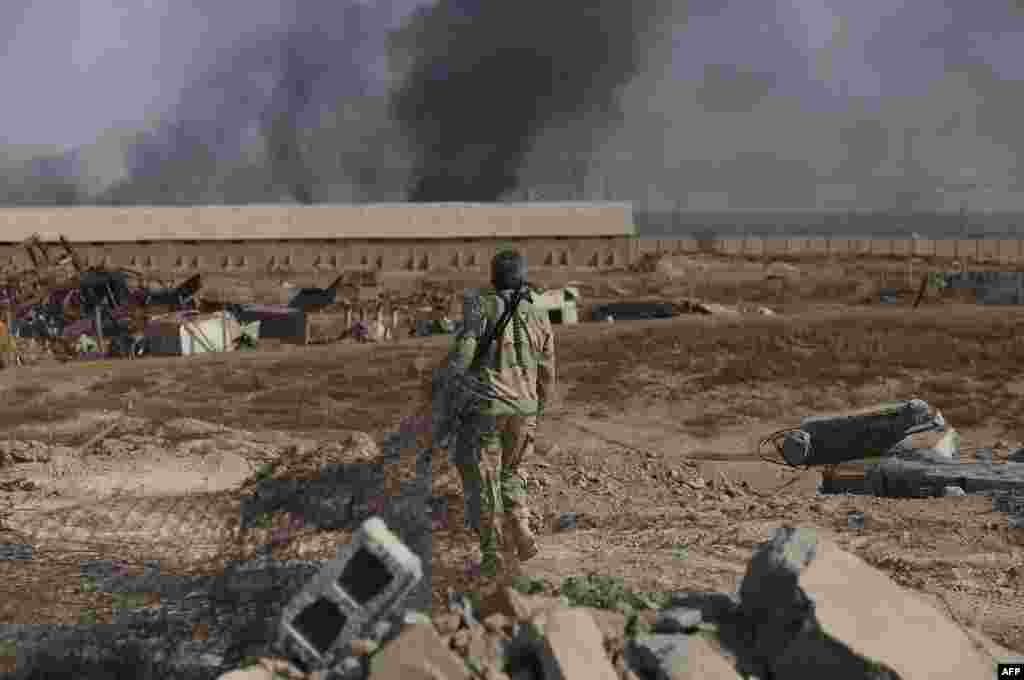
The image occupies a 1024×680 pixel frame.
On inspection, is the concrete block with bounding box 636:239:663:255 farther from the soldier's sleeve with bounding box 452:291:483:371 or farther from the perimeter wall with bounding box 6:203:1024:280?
the soldier's sleeve with bounding box 452:291:483:371

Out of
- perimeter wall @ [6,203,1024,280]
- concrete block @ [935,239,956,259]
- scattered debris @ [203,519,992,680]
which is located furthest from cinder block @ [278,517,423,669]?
concrete block @ [935,239,956,259]

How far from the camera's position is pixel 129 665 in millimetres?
5621

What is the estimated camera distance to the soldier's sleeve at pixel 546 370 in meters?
6.89

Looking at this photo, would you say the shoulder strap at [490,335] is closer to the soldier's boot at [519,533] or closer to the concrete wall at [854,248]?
the soldier's boot at [519,533]

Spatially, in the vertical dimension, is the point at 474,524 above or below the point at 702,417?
above

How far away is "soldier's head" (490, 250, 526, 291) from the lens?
6809 mm

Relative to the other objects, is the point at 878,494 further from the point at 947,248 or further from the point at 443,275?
the point at 947,248

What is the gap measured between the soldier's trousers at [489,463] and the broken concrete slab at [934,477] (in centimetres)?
449

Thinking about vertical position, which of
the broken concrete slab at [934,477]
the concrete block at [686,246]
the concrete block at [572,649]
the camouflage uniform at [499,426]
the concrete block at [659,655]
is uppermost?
the camouflage uniform at [499,426]

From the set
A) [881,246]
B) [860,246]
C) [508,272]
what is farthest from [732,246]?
[508,272]

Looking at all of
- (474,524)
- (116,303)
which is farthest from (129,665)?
(116,303)

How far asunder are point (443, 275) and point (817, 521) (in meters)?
35.3

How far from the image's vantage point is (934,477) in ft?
33.1

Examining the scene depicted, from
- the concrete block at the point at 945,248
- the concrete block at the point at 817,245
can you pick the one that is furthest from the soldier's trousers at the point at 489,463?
the concrete block at the point at 945,248
